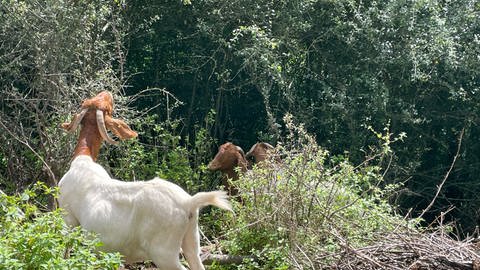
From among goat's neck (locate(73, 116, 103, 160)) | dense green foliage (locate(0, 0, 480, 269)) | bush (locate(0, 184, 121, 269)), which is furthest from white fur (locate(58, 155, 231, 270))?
dense green foliage (locate(0, 0, 480, 269))

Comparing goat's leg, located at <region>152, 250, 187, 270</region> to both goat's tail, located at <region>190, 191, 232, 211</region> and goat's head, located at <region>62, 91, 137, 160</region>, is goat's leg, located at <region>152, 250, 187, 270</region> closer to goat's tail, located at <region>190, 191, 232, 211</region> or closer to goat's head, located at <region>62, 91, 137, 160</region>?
goat's tail, located at <region>190, 191, 232, 211</region>

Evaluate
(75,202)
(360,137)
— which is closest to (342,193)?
(75,202)

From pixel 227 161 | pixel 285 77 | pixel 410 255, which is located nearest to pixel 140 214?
pixel 410 255

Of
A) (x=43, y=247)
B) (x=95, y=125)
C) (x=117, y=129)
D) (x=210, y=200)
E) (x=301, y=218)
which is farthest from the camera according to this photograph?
(x=117, y=129)

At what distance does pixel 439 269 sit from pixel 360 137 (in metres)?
4.69

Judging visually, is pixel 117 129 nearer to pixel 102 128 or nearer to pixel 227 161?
pixel 102 128

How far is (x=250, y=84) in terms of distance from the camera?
13.8 m

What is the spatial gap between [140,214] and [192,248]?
0.57 metres

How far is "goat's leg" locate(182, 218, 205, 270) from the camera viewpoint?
332 inches

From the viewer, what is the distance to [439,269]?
8453 mm

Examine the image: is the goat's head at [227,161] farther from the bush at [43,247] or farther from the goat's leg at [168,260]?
the bush at [43,247]

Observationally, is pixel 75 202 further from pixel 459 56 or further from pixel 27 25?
pixel 459 56

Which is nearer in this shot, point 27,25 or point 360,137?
point 27,25

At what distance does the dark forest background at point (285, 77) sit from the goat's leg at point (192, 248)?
3133mm
